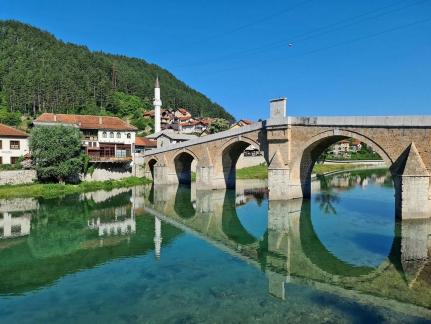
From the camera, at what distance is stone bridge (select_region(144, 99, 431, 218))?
1752 centimetres

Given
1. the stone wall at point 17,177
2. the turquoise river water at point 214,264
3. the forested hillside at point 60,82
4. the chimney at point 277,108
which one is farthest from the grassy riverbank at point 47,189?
the forested hillside at point 60,82

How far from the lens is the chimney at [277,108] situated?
24.1 meters

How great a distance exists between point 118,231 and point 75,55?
277 feet

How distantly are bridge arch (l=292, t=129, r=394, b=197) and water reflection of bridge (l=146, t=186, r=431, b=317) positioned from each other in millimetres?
2109

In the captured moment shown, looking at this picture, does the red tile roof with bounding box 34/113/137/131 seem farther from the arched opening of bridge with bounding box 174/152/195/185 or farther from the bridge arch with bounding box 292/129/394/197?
the bridge arch with bounding box 292/129/394/197

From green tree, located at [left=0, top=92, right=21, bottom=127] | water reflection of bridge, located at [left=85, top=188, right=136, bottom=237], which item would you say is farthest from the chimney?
green tree, located at [left=0, top=92, right=21, bottom=127]

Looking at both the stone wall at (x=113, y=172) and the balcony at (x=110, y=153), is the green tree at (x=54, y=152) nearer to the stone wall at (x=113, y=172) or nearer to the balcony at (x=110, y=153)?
the stone wall at (x=113, y=172)

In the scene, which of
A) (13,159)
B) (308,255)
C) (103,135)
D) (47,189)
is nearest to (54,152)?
(47,189)

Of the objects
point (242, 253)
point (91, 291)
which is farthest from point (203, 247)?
point (91, 291)

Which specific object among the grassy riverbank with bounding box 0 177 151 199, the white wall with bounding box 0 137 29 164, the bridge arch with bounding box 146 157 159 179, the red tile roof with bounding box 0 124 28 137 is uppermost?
the red tile roof with bounding box 0 124 28 137

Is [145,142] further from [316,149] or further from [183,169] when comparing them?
[316,149]

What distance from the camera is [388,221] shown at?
19.0 metres

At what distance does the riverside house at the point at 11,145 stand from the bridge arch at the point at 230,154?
18507 millimetres

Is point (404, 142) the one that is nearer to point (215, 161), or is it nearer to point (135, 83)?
point (215, 161)
